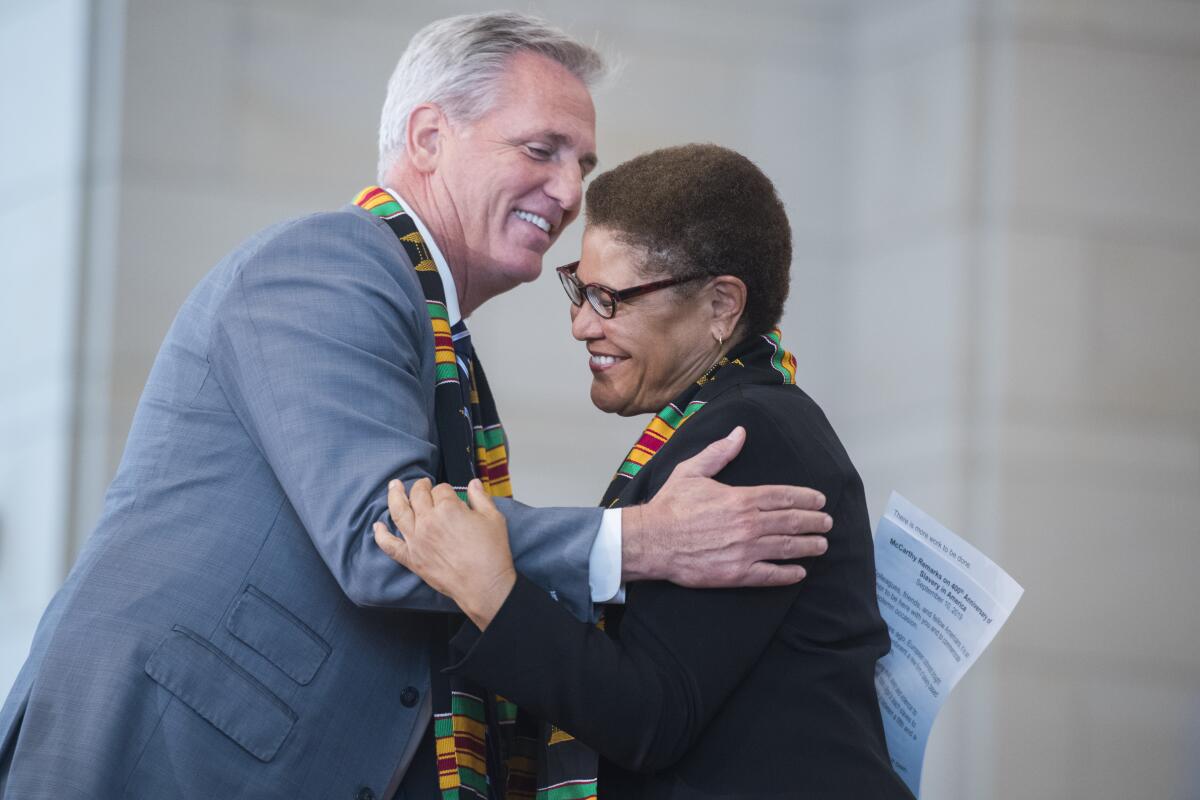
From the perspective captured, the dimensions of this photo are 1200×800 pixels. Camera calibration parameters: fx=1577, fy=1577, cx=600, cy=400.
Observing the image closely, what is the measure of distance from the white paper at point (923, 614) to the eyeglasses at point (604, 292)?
1.55 feet

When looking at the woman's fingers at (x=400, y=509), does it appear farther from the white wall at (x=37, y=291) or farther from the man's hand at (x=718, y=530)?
the white wall at (x=37, y=291)

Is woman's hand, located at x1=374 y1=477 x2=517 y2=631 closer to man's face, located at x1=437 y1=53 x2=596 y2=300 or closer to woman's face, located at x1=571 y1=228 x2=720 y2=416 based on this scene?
woman's face, located at x1=571 y1=228 x2=720 y2=416

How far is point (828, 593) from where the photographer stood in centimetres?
210

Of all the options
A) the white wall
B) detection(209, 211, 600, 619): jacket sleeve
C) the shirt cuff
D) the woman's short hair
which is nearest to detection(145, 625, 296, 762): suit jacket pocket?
detection(209, 211, 600, 619): jacket sleeve

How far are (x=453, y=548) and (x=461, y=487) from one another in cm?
28

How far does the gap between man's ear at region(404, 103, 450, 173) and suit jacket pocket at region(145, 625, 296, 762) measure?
0.98m

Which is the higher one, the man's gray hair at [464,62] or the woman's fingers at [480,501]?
the man's gray hair at [464,62]

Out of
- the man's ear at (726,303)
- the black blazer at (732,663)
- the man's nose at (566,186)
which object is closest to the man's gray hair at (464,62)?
the man's nose at (566,186)

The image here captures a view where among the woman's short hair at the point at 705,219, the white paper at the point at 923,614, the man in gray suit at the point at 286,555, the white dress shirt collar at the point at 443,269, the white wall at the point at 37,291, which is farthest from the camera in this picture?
the white wall at the point at 37,291

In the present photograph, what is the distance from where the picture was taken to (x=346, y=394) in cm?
207

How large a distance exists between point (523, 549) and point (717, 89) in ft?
10.5

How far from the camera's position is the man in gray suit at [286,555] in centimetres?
200

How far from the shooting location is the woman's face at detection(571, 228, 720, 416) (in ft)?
7.63

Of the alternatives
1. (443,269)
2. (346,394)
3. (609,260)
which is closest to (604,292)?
(609,260)
